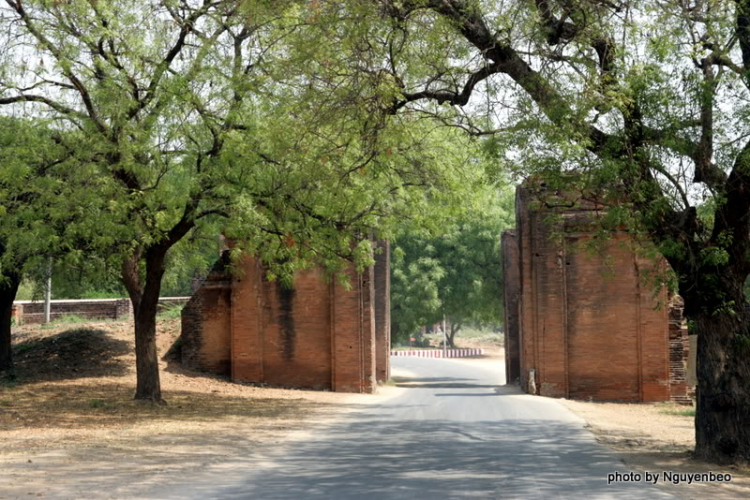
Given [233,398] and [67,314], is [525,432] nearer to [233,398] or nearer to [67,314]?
[233,398]

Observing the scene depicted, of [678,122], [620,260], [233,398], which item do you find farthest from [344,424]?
[620,260]

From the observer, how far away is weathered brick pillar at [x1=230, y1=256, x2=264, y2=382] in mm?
25688

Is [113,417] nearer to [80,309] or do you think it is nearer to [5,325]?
[5,325]

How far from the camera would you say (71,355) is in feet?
84.7

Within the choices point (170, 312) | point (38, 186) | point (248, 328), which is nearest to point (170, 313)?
point (170, 312)

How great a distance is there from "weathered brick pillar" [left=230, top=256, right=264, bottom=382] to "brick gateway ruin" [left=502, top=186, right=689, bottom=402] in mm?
8046

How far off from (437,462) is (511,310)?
20.6 m

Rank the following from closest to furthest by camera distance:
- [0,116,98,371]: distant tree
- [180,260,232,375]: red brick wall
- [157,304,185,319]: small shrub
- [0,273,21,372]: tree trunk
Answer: [0,116,98,371]: distant tree
[0,273,21,372]: tree trunk
[180,260,232,375]: red brick wall
[157,304,185,319]: small shrub

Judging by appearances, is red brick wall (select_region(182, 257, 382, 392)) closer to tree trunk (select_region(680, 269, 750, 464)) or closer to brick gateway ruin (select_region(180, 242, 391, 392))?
brick gateway ruin (select_region(180, 242, 391, 392))

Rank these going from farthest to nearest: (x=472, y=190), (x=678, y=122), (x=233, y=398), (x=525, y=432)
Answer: (x=233, y=398)
(x=472, y=190)
(x=525, y=432)
(x=678, y=122)

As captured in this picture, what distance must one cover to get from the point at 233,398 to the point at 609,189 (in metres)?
12.6

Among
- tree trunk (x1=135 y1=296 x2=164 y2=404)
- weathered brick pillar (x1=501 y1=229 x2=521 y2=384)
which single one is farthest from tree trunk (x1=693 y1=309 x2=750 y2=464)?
weathered brick pillar (x1=501 y1=229 x2=521 y2=384)

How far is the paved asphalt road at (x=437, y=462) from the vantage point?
9750 mm

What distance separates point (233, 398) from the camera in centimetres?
2216
